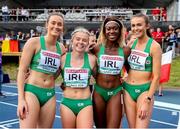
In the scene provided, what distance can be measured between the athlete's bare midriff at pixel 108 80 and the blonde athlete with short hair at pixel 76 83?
22 cm

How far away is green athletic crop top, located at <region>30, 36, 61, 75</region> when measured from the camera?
408 cm

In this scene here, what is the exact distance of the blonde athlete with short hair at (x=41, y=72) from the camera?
4004 mm

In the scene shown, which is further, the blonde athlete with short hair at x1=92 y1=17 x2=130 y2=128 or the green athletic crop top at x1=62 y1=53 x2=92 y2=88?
the blonde athlete with short hair at x1=92 y1=17 x2=130 y2=128

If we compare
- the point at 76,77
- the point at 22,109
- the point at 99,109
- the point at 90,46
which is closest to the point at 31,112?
the point at 22,109

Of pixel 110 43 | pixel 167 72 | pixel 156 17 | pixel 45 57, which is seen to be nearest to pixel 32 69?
pixel 45 57

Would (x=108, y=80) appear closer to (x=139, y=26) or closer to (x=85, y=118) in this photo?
(x=85, y=118)

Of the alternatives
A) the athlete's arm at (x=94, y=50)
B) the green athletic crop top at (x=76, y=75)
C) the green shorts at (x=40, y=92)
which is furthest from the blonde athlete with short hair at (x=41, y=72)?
the athlete's arm at (x=94, y=50)

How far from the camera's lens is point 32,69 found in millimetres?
4129

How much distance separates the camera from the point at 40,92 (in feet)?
13.4

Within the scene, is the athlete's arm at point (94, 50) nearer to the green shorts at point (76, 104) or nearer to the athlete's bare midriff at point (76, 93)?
the athlete's bare midriff at point (76, 93)

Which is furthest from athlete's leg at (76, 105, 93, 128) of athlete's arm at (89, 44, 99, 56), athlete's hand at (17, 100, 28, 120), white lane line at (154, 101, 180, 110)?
white lane line at (154, 101, 180, 110)

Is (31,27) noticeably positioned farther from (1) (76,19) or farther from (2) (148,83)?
(2) (148,83)

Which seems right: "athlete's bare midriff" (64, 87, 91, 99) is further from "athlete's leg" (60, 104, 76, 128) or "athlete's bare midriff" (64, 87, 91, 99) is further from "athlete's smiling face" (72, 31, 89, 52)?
"athlete's smiling face" (72, 31, 89, 52)

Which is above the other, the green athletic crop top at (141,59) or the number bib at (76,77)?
the green athletic crop top at (141,59)
